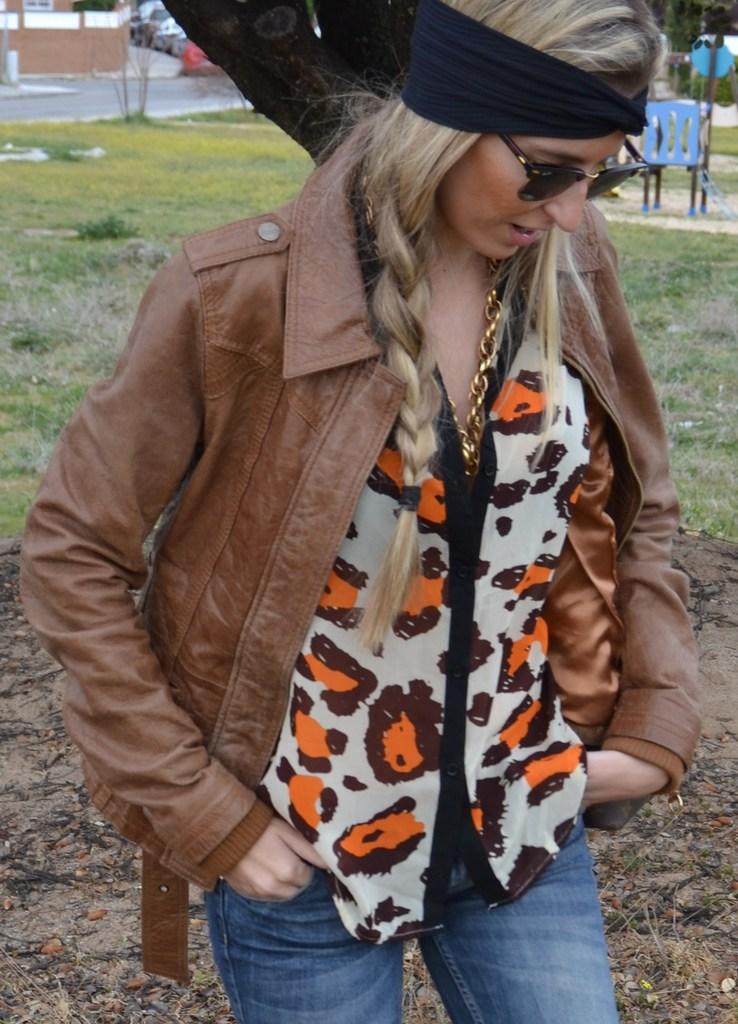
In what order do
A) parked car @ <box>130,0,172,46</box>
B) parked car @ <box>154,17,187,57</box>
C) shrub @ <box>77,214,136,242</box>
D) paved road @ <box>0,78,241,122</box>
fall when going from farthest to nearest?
1. parked car @ <box>154,17,187,57</box>
2. parked car @ <box>130,0,172,46</box>
3. paved road @ <box>0,78,241,122</box>
4. shrub @ <box>77,214,136,242</box>

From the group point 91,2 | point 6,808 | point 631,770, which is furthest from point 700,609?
point 631,770

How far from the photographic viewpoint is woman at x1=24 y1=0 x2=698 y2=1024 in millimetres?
1740

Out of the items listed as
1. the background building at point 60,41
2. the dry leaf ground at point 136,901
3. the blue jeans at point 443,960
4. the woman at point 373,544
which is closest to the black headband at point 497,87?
the woman at point 373,544

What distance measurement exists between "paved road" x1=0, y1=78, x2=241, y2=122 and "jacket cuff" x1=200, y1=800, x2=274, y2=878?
2911 cm

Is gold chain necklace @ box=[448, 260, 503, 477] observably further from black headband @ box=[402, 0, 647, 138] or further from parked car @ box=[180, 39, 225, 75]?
parked car @ box=[180, 39, 225, 75]

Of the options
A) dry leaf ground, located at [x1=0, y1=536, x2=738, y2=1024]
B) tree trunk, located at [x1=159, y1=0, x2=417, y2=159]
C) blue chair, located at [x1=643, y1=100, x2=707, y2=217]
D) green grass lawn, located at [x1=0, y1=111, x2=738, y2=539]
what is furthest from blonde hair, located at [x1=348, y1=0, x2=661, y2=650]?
blue chair, located at [x1=643, y1=100, x2=707, y2=217]

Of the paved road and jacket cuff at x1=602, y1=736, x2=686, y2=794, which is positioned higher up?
jacket cuff at x1=602, y1=736, x2=686, y2=794

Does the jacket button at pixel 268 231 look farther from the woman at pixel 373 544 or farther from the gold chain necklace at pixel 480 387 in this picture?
the gold chain necklace at pixel 480 387

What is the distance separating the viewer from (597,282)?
6.72ft

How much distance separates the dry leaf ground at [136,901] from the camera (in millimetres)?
3129

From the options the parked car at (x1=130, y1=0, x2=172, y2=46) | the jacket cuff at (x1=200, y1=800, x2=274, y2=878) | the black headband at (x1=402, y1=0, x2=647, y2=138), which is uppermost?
the black headband at (x1=402, y1=0, x2=647, y2=138)

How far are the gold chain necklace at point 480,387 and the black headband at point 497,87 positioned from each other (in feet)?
0.73

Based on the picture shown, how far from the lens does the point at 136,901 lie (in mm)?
3486

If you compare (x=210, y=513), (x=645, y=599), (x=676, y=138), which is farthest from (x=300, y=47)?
(x=676, y=138)
